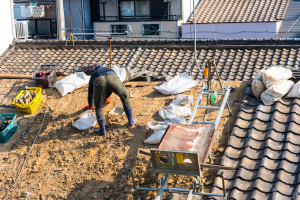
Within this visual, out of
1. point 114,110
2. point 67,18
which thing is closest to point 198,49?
point 114,110

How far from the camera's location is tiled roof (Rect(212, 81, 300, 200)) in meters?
4.99

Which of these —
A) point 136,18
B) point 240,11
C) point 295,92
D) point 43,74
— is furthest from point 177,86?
point 136,18

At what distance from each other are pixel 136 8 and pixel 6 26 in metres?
12.9

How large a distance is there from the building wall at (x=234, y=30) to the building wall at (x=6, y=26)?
1143 cm

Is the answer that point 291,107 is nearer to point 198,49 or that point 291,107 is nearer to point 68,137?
point 68,137

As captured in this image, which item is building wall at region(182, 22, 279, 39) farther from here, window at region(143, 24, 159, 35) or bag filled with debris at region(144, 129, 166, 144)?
bag filled with debris at region(144, 129, 166, 144)

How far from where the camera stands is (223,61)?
13.5 m

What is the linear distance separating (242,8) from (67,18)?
14026 mm

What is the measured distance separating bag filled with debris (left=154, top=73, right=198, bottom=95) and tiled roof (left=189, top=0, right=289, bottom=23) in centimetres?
1648

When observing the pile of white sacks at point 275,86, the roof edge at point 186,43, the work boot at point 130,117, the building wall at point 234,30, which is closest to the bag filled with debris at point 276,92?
the pile of white sacks at point 275,86

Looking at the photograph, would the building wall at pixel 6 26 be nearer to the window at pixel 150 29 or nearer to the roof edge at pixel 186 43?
the roof edge at pixel 186 43

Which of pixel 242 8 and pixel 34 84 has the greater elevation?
pixel 242 8

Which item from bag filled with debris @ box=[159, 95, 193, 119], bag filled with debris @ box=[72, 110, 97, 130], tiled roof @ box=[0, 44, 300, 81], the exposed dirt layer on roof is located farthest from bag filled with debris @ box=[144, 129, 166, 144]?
tiled roof @ box=[0, 44, 300, 81]

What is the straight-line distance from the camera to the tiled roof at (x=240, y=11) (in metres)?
23.8
